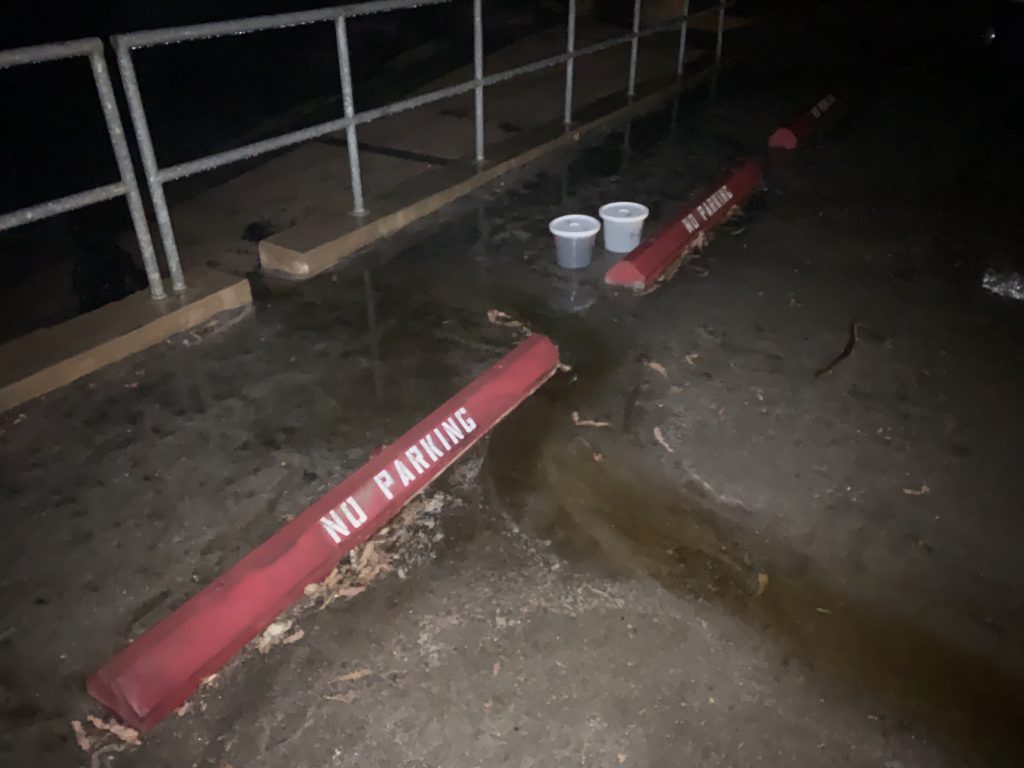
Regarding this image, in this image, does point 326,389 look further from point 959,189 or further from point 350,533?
point 959,189

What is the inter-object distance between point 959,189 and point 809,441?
12.4 ft

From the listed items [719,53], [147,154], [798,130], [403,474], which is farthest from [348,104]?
[719,53]

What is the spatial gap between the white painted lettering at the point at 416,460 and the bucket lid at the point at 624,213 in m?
2.24

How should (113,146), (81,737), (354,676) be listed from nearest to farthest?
1. (81,737)
2. (354,676)
3. (113,146)

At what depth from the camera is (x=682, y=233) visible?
474 centimetres

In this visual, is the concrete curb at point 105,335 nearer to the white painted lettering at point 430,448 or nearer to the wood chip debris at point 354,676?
the white painted lettering at point 430,448

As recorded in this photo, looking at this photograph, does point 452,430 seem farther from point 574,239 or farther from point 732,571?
point 574,239

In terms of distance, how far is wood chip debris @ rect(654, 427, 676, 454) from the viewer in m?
3.17

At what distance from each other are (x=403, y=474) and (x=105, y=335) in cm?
169

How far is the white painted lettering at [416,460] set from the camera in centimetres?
290

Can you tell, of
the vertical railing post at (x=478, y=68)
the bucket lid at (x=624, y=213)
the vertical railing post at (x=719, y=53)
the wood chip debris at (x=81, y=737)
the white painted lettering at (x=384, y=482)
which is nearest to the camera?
the wood chip debris at (x=81, y=737)

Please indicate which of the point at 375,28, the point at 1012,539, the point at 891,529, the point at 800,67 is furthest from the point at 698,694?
the point at 375,28

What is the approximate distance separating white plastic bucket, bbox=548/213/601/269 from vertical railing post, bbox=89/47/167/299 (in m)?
2.04

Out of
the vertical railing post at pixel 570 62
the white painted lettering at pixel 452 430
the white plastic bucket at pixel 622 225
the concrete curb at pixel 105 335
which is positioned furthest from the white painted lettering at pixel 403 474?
the vertical railing post at pixel 570 62
